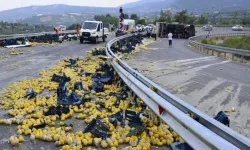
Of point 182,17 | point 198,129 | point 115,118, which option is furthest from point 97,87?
point 182,17

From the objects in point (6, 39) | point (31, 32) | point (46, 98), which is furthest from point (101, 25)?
point (46, 98)

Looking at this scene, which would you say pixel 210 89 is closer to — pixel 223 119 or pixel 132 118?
pixel 223 119

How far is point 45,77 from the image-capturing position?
35.9 feet

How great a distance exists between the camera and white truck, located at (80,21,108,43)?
104 ft

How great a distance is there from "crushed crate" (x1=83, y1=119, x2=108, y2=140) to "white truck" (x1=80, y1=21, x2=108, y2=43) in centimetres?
2689

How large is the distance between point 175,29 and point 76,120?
47054 millimetres

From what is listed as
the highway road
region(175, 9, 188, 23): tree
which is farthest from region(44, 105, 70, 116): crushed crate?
region(175, 9, 188, 23): tree

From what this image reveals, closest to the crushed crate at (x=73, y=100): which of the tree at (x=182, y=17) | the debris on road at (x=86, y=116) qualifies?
the debris on road at (x=86, y=116)

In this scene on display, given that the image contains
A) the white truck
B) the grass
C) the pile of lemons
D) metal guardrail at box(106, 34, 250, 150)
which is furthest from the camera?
the grass

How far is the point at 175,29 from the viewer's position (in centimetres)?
5147

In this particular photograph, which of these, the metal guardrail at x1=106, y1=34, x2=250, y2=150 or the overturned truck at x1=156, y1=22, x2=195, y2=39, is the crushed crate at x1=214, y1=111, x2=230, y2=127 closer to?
the metal guardrail at x1=106, y1=34, x2=250, y2=150

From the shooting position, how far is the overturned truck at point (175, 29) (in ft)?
165

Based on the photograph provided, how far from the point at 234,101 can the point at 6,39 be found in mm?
24418

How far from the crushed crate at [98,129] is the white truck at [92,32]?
2689cm
